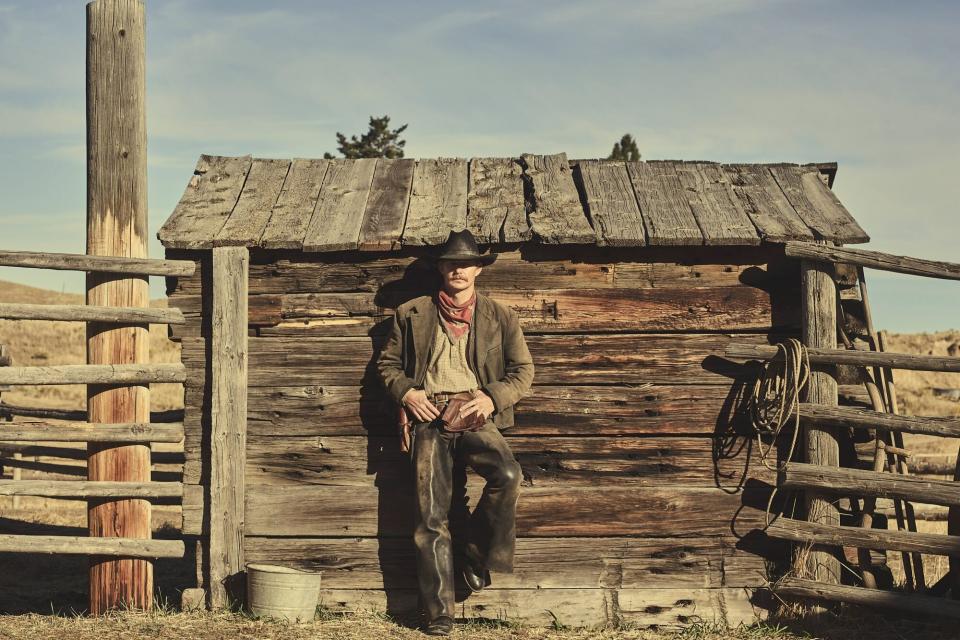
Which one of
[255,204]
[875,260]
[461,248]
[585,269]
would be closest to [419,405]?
[461,248]

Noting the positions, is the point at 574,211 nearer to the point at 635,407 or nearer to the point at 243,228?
the point at 635,407

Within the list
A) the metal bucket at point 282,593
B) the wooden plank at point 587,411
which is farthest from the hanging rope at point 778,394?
the metal bucket at point 282,593

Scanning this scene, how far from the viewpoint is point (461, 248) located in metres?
6.59

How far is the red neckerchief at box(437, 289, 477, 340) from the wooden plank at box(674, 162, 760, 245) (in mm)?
1591

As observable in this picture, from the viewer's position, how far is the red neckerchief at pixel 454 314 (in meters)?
6.68

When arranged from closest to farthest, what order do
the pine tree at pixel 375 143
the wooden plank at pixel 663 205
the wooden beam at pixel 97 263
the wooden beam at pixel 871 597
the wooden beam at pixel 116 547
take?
the wooden beam at pixel 871 597 < the wooden plank at pixel 663 205 < the wooden beam at pixel 97 263 < the wooden beam at pixel 116 547 < the pine tree at pixel 375 143

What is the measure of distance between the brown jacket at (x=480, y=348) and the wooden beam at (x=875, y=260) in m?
1.85

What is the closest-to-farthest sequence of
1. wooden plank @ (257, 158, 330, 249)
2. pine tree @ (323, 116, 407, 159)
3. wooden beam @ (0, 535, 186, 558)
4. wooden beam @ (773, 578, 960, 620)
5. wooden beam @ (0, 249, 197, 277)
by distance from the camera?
1. wooden beam @ (773, 578, 960, 620)
2. wooden plank @ (257, 158, 330, 249)
3. wooden beam @ (0, 249, 197, 277)
4. wooden beam @ (0, 535, 186, 558)
5. pine tree @ (323, 116, 407, 159)

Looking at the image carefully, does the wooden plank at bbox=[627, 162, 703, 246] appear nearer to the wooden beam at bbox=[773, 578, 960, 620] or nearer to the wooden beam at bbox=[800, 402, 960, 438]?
the wooden beam at bbox=[800, 402, 960, 438]

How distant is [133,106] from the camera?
752 cm

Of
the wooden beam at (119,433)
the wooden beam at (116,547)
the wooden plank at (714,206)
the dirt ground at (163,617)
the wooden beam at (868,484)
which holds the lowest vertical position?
the dirt ground at (163,617)

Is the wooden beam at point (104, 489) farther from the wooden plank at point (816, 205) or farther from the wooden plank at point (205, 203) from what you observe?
the wooden plank at point (816, 205)

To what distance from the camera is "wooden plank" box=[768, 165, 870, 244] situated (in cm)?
695

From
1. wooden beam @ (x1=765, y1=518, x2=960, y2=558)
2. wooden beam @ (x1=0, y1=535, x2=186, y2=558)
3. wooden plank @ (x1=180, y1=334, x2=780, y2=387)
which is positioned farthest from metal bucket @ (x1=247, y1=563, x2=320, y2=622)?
wooden beam @ (x1=765, y1=518, x2=960, y2=558)
